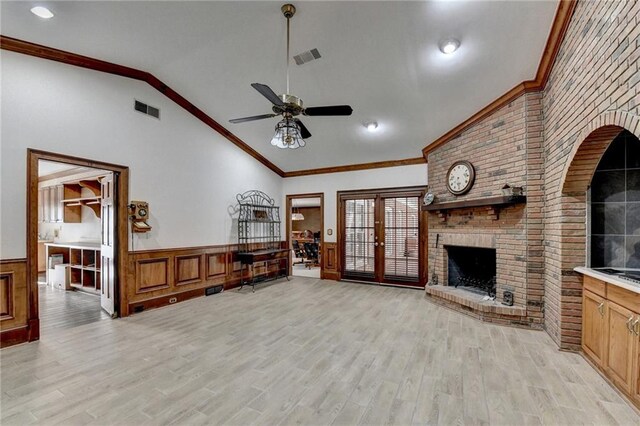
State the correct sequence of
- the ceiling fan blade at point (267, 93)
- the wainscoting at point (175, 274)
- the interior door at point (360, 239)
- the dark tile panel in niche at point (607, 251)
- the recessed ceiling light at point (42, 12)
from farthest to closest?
the interior door at point (360, 239), the wainscoting at point (175, 274), the dark tile panel in niche at point (607, 251), the recessed ceiling light at point (42, 12), the ceiling fan blade at point (267, 93)

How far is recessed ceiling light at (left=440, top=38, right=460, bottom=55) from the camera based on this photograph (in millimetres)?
3160

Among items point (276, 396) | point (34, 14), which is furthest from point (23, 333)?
point (34, 14)

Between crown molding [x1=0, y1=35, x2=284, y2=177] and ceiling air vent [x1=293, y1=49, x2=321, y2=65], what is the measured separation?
2390mm

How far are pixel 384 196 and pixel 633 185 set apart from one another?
13.0 ft

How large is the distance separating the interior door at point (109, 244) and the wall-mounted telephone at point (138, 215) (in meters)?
0.23

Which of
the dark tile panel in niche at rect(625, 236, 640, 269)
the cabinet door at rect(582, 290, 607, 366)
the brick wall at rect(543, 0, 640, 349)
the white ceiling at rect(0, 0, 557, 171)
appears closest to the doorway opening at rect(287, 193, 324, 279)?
the white ceiling at rect(0, 0, 557, 171)

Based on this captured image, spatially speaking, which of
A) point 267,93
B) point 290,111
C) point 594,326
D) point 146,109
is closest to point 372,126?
point 290,111

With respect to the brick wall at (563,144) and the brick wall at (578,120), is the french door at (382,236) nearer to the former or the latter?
the brick wall at (563,144)

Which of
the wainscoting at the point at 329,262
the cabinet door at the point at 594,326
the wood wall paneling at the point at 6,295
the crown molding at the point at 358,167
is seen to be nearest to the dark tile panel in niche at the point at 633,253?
the cabinet door at the point at 594,326

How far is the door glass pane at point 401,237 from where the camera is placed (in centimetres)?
610

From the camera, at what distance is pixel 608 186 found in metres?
3.00

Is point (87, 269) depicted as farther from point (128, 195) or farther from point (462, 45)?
point (462, 45)

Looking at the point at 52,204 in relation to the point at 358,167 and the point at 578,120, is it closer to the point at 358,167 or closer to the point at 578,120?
the point at 358,167

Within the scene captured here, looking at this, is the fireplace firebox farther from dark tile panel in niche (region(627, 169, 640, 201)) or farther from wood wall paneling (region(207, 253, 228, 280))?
wood wall paneling (region(207, 253, 228, 280))
